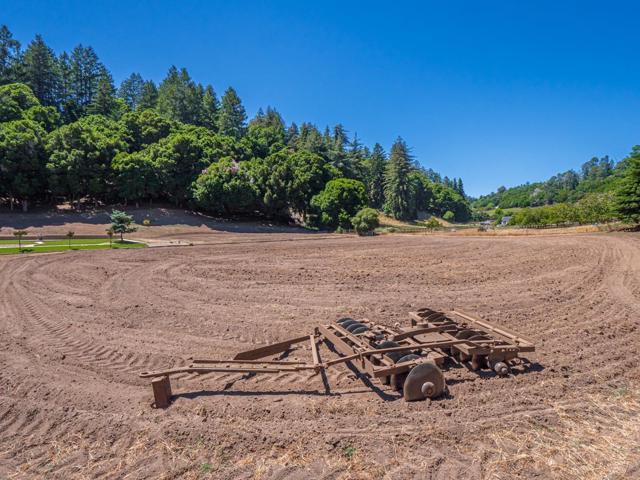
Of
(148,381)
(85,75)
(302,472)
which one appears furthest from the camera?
(85,75)

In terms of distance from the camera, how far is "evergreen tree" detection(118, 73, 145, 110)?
10588 cm

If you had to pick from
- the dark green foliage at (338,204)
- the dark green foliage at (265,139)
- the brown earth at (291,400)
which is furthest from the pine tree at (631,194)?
the dark green foliage at (265,139)

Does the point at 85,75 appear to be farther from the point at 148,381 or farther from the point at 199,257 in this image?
the point at 148,381

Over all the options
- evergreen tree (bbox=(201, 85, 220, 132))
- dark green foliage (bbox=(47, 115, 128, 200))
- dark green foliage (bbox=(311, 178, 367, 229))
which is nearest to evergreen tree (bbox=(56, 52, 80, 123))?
evergreen tree (bbox=(201, 85, 220, 132))

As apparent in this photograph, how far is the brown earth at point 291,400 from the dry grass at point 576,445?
21mm

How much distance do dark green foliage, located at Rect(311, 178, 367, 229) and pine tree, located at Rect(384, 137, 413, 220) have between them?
93.9ft

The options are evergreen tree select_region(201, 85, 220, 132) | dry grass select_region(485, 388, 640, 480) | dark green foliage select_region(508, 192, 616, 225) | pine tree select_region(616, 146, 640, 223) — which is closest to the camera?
dry grass select_region(485, 388, 640, 480)

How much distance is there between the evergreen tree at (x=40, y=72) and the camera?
78.4 metres

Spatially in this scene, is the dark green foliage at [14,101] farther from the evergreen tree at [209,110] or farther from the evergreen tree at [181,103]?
the evergreen tree at [209,110]

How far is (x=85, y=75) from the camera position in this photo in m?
91.6

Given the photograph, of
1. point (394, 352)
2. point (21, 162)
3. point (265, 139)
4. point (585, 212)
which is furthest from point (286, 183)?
point (394, 352)

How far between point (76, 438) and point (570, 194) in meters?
185

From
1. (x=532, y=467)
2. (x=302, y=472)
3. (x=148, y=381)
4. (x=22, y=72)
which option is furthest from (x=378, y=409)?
(x=22, y=72)

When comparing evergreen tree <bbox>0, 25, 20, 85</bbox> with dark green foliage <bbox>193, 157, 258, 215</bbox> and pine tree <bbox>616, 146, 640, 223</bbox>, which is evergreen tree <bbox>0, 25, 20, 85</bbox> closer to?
dark green foliage <bbox>193, 157, 258, 215</bbox>
